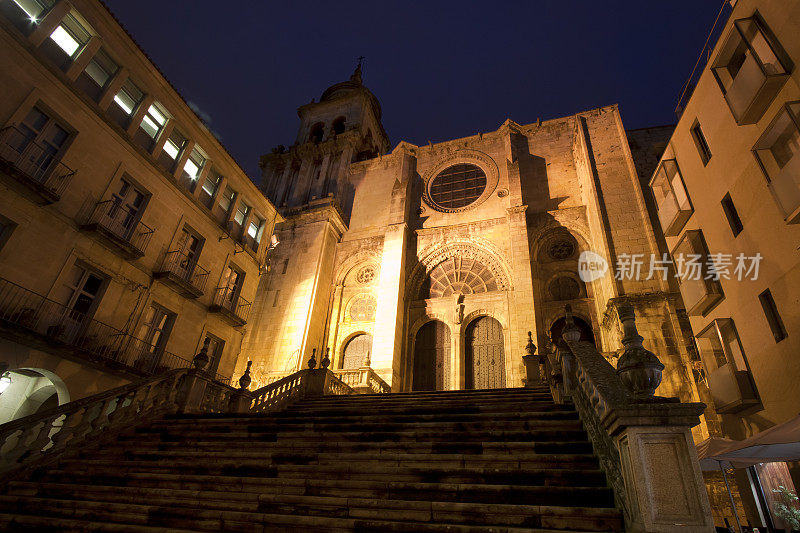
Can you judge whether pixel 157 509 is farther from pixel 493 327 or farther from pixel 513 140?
pixel 513 140

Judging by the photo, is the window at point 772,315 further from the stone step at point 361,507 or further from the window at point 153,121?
the window at point 153,121

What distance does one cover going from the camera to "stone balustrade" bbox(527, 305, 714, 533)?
3.49m

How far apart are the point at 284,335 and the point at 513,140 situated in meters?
16.7

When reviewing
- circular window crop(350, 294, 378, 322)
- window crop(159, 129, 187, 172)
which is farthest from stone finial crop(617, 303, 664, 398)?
circular window crop(350, 294, 378, 322)

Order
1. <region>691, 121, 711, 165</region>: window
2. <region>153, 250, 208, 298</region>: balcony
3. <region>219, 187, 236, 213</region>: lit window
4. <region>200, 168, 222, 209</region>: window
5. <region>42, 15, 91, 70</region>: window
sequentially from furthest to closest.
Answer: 1. <region>219, 187, 236, 213</region>: lit window
2. <region>200, 168, 222, 209</region>: window
3. <region>691, 121, 711, 165</region>: window
4. <region>153, 250, 208, 298</region>: balcony
5. <region>42, 15, 91, 70</region>: window

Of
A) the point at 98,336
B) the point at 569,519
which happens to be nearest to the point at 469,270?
the point at 98,336

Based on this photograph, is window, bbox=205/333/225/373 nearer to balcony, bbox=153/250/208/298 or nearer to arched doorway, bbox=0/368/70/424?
balcony, bbox=153/250/208/298

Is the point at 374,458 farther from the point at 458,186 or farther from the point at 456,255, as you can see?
the point at 458,186

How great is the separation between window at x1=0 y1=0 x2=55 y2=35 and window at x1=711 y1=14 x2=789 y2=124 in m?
19.1

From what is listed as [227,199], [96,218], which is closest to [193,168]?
[227,199]

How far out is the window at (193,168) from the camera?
1538cm

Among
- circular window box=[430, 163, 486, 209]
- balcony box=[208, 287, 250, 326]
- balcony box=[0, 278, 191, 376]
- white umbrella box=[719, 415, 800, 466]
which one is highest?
circular window box=[430, 163, 486, 209]

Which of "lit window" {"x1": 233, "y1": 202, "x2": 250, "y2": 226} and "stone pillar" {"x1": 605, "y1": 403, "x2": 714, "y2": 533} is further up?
"lit window" {"x1": 233, "y1": 202, "x2": 250, "y2": 226}

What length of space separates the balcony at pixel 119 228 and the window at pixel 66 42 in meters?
4.05
